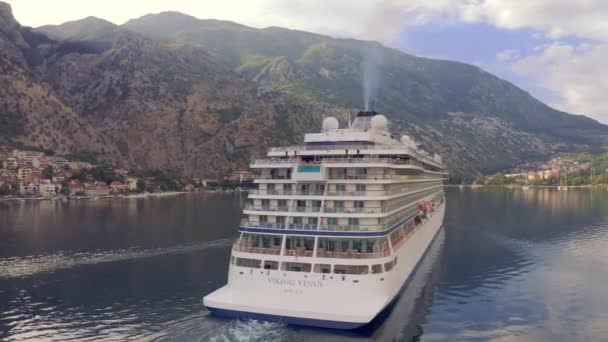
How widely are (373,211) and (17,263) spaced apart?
41297 millimetres

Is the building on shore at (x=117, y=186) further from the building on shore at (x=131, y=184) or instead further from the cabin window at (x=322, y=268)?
the cabin window at (x=322, y=268)

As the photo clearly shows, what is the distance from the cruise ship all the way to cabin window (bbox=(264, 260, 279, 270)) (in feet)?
0.26

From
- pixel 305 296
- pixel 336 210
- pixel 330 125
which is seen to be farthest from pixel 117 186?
pixel 305 296

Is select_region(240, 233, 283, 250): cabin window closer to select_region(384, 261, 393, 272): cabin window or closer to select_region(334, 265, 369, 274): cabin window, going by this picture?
select_region(334, 265, 369, 274): cabin window

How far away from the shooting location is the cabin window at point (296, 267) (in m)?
29.7

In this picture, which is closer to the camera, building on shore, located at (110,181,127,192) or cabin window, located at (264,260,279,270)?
cabin window, located at (264,260,279,270)

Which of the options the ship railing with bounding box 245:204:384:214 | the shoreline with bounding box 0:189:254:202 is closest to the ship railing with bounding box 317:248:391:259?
the ship railing with bounding box 245:204:384:214

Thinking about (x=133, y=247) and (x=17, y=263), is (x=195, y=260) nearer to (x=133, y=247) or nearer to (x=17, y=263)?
(x=133, y=247)

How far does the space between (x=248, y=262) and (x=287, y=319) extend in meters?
4.41

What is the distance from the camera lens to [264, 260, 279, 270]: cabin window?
99.2 ft

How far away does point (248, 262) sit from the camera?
30.8m

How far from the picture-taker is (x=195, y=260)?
53281 millimetres

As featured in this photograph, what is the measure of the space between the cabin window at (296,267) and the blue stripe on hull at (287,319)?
2857mm

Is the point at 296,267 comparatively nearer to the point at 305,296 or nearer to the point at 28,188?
the point at 305,296
